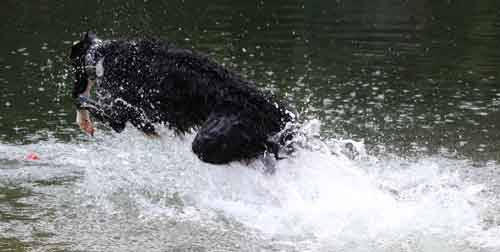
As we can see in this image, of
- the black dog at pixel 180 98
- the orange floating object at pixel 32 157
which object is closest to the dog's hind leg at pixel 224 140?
the black dog at pixel 180 98

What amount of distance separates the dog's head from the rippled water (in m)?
0.74

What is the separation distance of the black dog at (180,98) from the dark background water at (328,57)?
2.07m

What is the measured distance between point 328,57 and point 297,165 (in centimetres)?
759

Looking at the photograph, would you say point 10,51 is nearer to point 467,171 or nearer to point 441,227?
point 467,171

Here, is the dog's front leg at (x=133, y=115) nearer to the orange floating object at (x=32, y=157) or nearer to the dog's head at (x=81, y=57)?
the dog's head at (x=81, y=57)

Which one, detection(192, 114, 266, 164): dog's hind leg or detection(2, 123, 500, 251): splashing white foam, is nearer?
detection(2, 123, 500, 251): splashing white foam

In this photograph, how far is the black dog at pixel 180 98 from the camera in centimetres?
666

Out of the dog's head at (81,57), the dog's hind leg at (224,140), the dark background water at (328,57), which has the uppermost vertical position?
the dog's head at (81,57)

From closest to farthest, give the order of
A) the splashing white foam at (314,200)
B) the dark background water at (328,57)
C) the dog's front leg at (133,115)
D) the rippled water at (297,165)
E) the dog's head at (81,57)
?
the splashing white foam at (314,200) → the rippled water at (297,165) → the dog's front leg at (133,115) → the dog's head at (81,57) → the dark background water at (328,57)

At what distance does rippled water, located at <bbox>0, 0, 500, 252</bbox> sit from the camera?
259 inches

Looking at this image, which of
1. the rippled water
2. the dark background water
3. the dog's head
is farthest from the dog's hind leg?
the dark background water

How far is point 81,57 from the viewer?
751 cm

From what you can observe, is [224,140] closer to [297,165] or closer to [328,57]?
[297,165]

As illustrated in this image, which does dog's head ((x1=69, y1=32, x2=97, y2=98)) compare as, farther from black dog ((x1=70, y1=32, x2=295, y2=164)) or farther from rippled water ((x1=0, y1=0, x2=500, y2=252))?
rippled water ((x1=0, y1=0, x2=500, y2=252))
